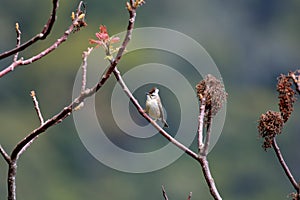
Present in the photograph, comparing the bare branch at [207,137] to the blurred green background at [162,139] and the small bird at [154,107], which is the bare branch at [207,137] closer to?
the small bird at [154,107]

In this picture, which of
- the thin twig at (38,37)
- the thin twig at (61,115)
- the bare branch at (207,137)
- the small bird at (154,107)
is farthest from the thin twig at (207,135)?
the small bird at (154,107)

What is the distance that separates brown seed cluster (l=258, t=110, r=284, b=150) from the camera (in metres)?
2.58

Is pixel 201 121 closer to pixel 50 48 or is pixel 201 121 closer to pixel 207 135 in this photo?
pixel 207 135

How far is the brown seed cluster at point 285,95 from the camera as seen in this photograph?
254 centimetres

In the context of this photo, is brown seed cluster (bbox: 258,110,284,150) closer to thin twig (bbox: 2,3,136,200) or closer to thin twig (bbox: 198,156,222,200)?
thin twig (bbox: 198,156,222,200)

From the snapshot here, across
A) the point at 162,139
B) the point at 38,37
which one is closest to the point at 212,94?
the point at 38,37

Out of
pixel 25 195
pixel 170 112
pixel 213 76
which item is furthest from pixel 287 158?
pixel 213 76

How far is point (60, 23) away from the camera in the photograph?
35.2 meters

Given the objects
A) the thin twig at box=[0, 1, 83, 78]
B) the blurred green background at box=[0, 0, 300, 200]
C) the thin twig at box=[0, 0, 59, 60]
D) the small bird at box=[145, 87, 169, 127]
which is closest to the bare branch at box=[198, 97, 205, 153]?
the thin twig at box=[0, 1, 83, 78]

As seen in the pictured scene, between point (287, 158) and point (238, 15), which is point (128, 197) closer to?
point (287, 158)

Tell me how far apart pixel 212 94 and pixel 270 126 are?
0.25m

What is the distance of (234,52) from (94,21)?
6230 mm

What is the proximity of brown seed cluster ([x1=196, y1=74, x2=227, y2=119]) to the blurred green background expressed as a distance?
22.1 metres

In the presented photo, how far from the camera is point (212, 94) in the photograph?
9.00 ft
